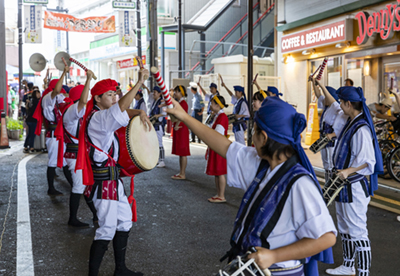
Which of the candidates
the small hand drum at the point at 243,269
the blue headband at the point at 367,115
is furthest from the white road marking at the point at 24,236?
the blue headband at the point at 367,115

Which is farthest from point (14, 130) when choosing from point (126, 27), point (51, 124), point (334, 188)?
point (334, 188)

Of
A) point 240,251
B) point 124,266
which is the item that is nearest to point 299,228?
point 240,251

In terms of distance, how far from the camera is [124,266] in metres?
4.36

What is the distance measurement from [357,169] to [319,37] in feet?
35.7

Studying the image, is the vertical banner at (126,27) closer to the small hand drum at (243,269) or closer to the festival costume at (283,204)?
the festival costume at (283,204)

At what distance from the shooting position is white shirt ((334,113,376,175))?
13.4 feet

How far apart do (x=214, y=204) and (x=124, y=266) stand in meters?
3.20

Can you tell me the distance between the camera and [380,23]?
36.9 ft

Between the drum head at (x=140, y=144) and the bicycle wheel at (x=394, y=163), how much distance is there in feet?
20.3

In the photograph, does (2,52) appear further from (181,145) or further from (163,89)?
(163,89)

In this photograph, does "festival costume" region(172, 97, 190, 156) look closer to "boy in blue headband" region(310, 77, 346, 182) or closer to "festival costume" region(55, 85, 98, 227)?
"boy in blue headband" region(310, 77, 346, 182)

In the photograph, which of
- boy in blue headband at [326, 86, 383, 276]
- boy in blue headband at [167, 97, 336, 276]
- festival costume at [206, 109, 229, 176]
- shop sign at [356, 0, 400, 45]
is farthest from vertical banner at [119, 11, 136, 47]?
boy in blue headband at [167, 97, 336, 276]

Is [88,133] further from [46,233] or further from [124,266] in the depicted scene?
[46,233]

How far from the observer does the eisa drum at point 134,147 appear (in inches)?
164
